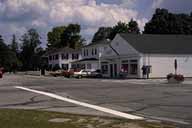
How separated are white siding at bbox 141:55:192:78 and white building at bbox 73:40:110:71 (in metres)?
25.1

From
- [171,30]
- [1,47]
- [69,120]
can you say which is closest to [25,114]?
[69,120]

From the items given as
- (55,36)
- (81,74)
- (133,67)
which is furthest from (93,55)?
(55,36)

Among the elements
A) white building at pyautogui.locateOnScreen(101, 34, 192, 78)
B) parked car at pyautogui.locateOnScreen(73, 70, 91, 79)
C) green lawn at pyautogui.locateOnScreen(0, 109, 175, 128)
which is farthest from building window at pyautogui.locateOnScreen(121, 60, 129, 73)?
green lawn at pyautogui.locateOnScreen(0, 109, 175, 128)

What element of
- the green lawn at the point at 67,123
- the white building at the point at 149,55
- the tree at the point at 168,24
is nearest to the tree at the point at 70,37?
the tree at the point at 168,24

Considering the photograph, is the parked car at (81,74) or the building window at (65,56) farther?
the building window at (65,56)

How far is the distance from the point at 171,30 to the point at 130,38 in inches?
1372

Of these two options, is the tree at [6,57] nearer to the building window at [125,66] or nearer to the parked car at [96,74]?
the parked car at [96,74]

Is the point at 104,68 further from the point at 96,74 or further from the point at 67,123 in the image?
the point at 67,123

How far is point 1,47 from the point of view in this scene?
135625 mm

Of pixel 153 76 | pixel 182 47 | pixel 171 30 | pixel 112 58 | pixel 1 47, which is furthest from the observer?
pixel 1 47

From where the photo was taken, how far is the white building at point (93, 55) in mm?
91312

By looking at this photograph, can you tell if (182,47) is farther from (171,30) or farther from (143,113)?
(143,113)

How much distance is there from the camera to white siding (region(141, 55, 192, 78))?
6419cm

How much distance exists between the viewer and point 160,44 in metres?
69.1
